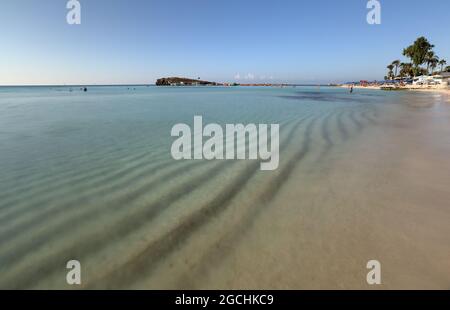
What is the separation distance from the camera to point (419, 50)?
258ft

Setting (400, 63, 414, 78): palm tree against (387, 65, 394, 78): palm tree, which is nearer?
(400, 63, 414, 78): palm tree

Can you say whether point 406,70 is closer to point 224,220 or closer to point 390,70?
point 390,70

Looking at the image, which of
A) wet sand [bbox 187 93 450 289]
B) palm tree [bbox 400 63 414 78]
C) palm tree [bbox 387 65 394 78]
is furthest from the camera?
palm tree [bbox 387 65 394 78]

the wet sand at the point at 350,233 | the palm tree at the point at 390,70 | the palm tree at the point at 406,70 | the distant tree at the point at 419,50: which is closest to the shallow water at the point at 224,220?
the wet sand at the point at 350,233

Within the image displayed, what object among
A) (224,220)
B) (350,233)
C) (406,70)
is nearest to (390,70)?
(406,70)

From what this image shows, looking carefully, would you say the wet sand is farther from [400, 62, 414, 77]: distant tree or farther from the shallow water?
[400, 62, 414, 77]: distant tree

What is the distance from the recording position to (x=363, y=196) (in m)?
4.85

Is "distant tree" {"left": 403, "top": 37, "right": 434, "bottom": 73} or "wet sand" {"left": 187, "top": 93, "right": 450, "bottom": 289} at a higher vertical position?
"distant tree" {"left": 403, "top": 37, "right": 434, "bottom": 73}

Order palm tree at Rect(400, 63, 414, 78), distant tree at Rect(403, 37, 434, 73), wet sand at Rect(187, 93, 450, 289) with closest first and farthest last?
wet sand at Rect(187, 93, 450, 289)
distant tree at Rect(403, 37, 434, 73)
palm tree at Rect(400, 63, 414, 78)

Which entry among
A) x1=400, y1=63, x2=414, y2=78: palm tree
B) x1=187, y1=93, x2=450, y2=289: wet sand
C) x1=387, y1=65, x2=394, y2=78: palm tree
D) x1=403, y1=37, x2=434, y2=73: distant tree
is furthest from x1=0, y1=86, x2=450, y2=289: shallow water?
x1=387, y1=65, x2=394, y2=78: palm tree

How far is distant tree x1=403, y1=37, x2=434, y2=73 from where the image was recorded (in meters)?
76.9

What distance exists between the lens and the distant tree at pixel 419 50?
3028 inches

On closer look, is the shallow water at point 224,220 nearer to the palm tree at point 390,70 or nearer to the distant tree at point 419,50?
the distant tree at point 419,50

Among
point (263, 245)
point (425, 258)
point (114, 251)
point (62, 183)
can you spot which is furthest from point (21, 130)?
point (425, 258)
